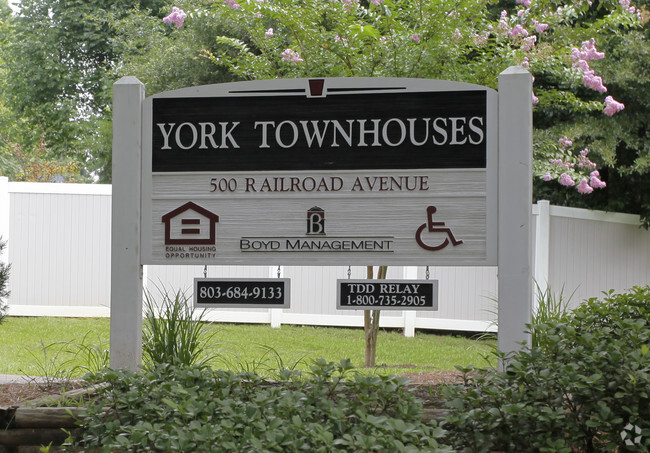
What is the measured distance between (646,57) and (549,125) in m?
1.72

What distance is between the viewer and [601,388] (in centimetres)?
324

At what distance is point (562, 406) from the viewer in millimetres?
3420

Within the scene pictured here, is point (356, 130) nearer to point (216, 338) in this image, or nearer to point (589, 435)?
point (589, 435)

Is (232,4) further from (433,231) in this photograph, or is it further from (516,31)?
(433,231)

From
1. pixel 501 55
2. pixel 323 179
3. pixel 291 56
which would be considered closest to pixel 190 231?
pixel 323 179

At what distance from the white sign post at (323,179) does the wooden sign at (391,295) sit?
0.49 ft

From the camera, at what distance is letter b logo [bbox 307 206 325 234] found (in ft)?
16.5

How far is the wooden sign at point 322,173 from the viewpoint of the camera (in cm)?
494

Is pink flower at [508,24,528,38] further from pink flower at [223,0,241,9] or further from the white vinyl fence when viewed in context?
the white vinyl fence

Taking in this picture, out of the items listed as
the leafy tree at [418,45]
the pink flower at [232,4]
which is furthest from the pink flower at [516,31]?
the pink flower at [232,4]

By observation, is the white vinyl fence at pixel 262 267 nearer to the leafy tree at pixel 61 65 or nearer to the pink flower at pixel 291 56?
the pink flower at pixel 291 56

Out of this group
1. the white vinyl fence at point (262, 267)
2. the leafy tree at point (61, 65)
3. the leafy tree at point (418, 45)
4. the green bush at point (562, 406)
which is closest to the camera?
the green bush at point (562, 406)

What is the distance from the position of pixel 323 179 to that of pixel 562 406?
2.21 m

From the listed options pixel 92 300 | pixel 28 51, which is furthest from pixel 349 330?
pixel 28 51
